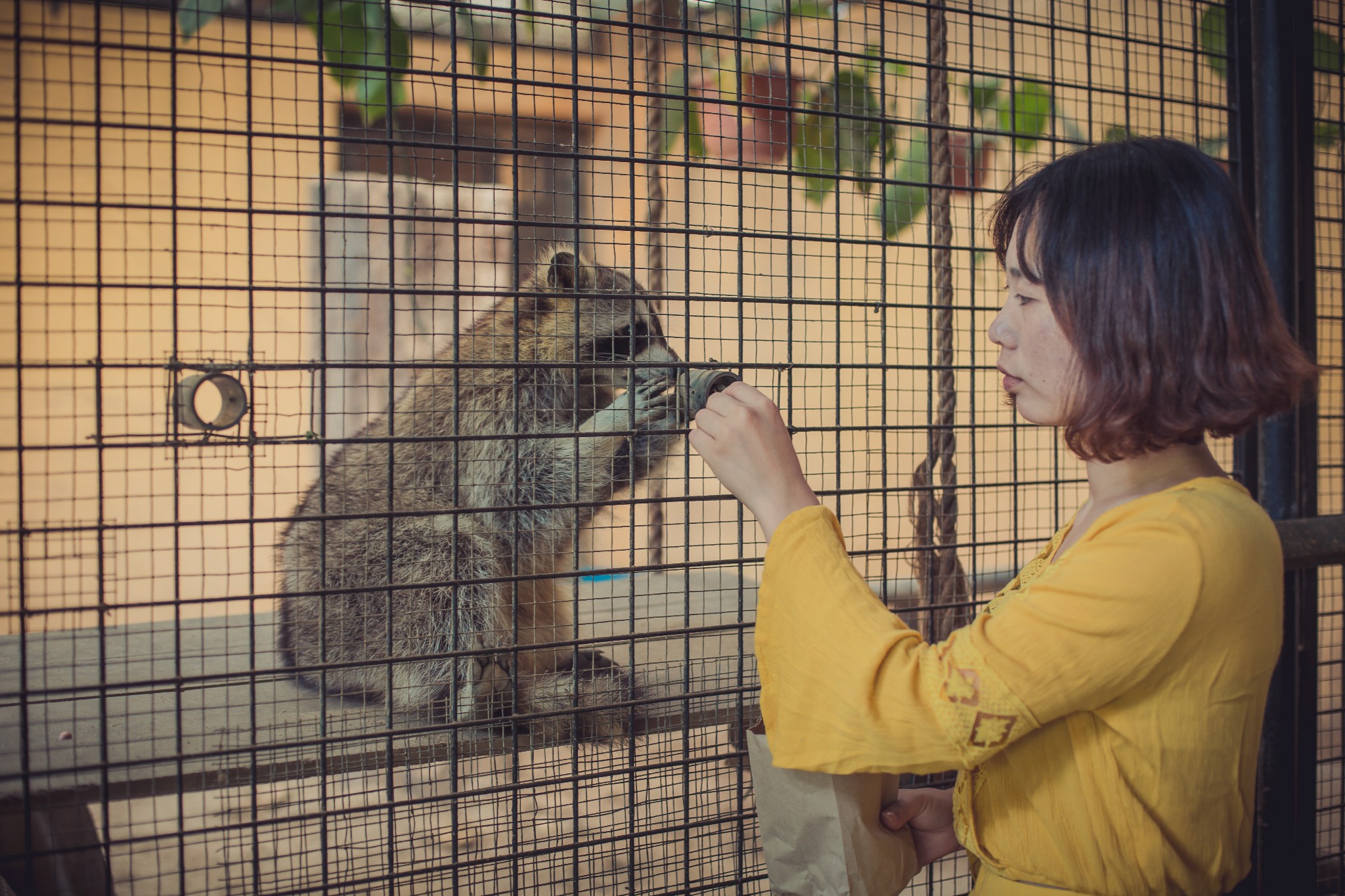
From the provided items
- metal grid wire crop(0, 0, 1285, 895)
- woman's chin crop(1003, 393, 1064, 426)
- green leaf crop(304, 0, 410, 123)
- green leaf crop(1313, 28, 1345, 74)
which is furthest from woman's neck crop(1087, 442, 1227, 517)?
Answer: green leaf crop(1313, 28, 1345, 74)

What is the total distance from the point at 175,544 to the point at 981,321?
14.3ft

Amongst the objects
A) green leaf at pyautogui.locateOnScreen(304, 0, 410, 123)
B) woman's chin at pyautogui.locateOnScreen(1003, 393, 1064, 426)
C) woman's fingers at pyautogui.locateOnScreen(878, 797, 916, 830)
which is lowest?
woman's fingers at pyautogui.locateOnScreen(878, 797, 916, 830)

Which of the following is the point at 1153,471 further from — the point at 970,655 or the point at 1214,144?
the point at 1214,144

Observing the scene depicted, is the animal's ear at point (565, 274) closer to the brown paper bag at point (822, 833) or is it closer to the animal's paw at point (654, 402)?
the animal's paw at point (654, 402)

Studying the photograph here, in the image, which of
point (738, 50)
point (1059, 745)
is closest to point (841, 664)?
point (1059, 745)

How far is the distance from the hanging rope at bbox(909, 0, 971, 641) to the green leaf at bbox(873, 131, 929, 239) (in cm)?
4

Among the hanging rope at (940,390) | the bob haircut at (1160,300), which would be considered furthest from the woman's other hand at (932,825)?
the bob haircut at (1160,300)

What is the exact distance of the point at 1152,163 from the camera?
1057 millimetres

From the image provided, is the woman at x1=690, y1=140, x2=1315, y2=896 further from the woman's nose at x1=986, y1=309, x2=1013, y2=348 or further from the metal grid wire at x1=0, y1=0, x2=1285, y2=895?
the metal grid wire at x1=0, y1=0, x2=1285, y2=895

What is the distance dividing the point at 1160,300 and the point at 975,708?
0.56 meters

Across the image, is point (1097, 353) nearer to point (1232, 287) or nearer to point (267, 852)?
point (1232, 287)

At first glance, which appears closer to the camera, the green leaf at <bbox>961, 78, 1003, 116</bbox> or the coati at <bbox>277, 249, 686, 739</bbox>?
the green leaf at <bbox>961, 78, 1003, 116</bbox>

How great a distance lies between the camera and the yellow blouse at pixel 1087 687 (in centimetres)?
96

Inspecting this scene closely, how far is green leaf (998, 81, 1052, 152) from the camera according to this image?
2016 mm
